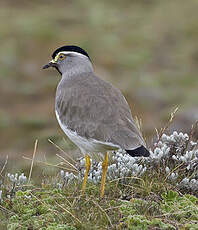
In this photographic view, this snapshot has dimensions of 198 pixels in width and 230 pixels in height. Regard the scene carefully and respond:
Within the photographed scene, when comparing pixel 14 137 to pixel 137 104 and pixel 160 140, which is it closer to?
pixel 137 104

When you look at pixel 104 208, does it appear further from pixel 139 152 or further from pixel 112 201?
pixel 139 152

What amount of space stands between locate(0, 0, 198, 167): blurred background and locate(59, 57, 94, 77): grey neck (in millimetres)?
4653

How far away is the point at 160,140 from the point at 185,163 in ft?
1.98

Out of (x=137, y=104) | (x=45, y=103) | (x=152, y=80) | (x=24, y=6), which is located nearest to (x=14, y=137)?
(x=45, y=103)

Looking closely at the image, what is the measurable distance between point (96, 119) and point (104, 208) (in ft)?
3.26

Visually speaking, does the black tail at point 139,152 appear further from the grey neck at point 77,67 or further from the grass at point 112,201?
the grey neck at point 77,67

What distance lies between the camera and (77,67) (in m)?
6.43

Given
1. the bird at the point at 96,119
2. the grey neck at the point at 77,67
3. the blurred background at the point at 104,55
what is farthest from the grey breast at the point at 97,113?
the blurred background at the point at 104,55

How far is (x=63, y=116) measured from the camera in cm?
582

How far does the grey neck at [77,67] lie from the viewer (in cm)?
641

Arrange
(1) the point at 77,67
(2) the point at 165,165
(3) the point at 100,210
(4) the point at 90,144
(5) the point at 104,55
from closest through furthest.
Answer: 1. (3) the point at 100,210
2. (4) the point at 90,144
3. (2) the point at 165,165
4. (1) the point at 77,67
5. (5) the point at 104,55

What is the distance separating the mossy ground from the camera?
4684 millimetres

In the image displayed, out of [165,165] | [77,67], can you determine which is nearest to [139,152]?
[165,165]

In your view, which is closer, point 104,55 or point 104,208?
point 104,208
